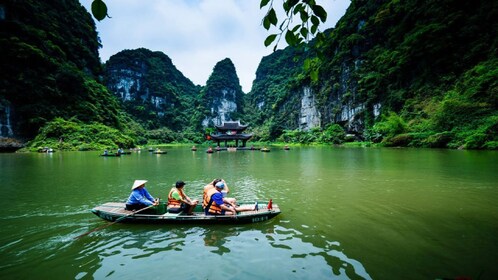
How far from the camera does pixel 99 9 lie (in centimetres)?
150

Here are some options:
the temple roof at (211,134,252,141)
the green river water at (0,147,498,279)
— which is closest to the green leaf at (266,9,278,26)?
the green river water at (0,147,498,279)

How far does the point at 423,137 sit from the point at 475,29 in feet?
62.6

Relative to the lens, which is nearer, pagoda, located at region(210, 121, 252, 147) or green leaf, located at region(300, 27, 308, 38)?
→ green leaf, located at region(300, 27, 308, 38)

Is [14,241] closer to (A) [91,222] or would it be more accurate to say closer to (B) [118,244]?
(A) [91,222]

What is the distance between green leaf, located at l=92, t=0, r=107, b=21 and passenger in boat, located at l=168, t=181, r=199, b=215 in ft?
20.2

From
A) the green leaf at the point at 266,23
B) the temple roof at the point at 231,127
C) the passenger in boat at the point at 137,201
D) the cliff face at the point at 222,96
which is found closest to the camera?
the green leaf at the point at 266,23

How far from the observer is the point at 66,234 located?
6.46m

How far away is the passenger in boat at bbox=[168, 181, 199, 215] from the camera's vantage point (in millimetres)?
7191

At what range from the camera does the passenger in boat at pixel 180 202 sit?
7.19 m

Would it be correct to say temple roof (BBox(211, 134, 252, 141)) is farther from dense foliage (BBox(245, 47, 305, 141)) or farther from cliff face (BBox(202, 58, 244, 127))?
cliff face (BBox(202, 58, 244, 127))

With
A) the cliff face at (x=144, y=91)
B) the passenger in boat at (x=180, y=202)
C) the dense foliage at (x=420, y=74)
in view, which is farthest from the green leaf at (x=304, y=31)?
the cliff face at (x=144, y=91)

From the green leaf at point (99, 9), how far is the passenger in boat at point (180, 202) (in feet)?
20.2

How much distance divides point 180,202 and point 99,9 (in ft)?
22.0

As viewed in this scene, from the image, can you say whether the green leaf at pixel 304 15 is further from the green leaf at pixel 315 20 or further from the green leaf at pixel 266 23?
the green leaf at pixel 266 23
